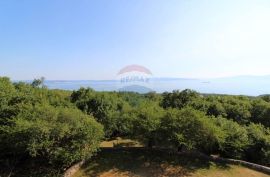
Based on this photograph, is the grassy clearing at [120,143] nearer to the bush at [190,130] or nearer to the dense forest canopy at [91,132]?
the dense forest canopy at [91,132]

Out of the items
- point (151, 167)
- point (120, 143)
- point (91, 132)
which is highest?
point (91, 132)

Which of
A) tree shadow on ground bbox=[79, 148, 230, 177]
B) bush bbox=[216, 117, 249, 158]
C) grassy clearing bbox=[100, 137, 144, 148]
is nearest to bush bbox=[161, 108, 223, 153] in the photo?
bush bbox=[216, 117, 249, 158]

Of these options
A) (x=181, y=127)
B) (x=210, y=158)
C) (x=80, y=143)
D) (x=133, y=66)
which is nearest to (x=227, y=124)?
(x=210, y=158)

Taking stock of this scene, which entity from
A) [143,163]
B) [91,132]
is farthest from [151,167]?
[91,132]

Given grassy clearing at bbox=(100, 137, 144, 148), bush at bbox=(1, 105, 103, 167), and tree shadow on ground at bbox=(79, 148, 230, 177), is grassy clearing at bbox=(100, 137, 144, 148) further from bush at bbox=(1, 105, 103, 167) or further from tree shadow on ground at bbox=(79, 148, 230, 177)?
bush at bbox=(1, 105, 103, 167)

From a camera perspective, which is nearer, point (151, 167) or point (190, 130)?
point (151, 167)

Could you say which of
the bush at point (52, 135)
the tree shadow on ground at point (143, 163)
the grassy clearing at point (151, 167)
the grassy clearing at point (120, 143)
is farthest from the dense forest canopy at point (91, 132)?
the grassy clearing at point (120, 143)

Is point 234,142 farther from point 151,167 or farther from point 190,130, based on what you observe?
point 151,167
